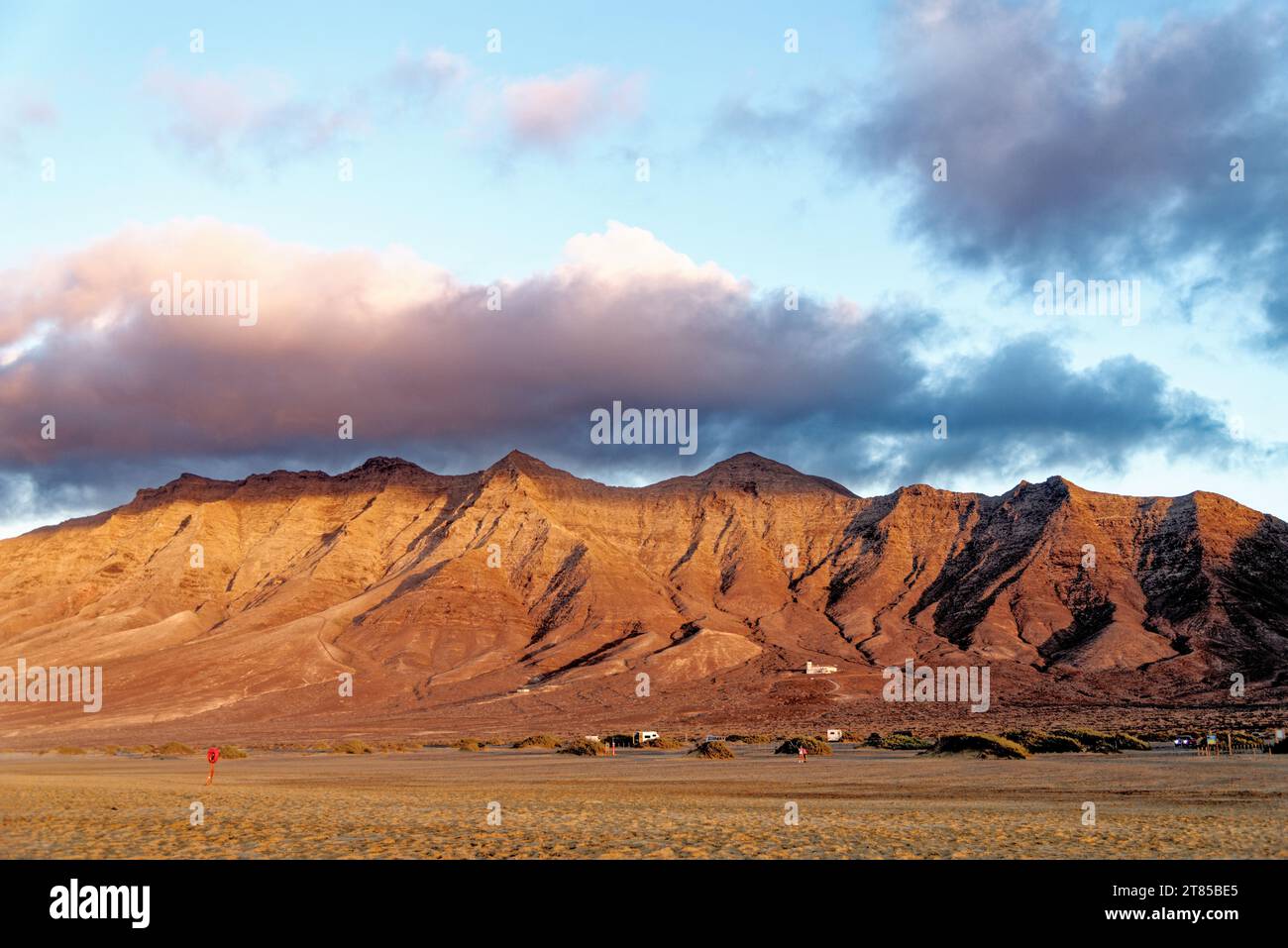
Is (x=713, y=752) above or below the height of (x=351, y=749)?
above

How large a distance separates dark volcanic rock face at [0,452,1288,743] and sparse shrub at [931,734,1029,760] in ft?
196

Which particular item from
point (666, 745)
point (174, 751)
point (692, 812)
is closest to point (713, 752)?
point (666, 745)

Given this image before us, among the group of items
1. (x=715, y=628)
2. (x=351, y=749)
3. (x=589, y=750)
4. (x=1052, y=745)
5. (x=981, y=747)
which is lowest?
(x=351, y=749)

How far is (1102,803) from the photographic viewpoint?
88.2ft

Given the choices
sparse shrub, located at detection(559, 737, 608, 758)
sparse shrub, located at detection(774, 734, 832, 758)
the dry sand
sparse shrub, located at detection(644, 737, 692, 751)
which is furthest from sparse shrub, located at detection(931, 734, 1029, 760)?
sparse shrub, located at detection(644, 737, 692, 751)

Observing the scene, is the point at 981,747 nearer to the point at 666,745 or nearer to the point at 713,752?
the point at 713,752

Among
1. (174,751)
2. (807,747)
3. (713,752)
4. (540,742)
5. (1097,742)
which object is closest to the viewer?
(1097,742)

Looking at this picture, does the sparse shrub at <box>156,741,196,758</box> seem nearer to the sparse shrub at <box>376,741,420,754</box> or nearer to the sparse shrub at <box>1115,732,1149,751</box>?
the sparse shrub at <box>376,741,420,754</box>

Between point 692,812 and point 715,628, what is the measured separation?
466ft

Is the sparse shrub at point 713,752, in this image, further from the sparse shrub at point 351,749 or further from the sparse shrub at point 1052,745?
the sparse shrub at point 351,749

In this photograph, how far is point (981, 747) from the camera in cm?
5209
